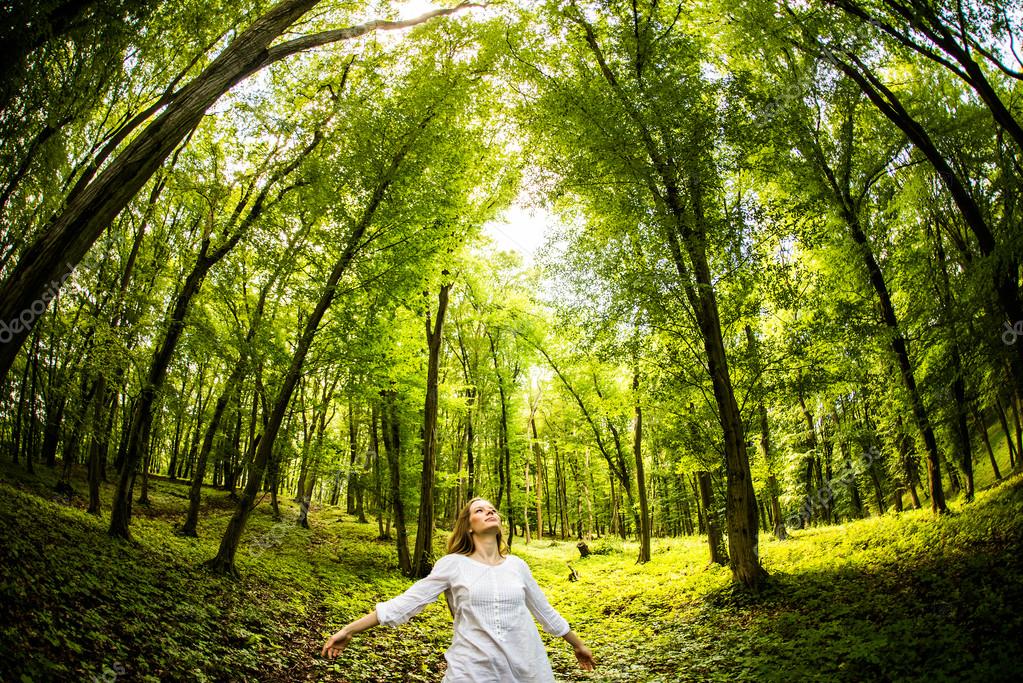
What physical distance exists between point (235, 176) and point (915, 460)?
15.5 m

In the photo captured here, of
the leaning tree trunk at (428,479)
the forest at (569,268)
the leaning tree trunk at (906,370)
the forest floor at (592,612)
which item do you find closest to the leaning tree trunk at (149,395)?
the forest at (569,268)

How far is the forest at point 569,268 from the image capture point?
4.35 metres

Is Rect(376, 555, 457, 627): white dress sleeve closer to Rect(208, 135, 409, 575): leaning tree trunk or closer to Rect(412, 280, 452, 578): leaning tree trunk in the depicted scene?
Rect(208, 135, 409, 575): leaning tree trunk

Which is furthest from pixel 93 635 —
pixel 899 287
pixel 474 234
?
pixel 899 287

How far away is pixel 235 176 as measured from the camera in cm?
984

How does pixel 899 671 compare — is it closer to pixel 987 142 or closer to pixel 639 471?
pixel 987 142

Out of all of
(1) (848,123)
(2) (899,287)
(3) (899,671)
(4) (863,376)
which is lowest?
(3) (899,671)

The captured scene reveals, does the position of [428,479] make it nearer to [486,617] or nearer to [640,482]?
[640,482]

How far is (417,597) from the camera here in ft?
8.32

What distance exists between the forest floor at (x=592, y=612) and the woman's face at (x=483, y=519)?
12.6 feet

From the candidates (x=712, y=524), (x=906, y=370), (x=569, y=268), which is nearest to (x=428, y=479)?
(x=569, y=268)

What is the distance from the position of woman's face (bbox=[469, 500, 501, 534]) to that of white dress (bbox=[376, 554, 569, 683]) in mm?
175

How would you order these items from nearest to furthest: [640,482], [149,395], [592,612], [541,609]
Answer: [541,609] → [149,395] → [592,612] → [640,482]

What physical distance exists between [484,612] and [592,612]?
8774 millimetres
